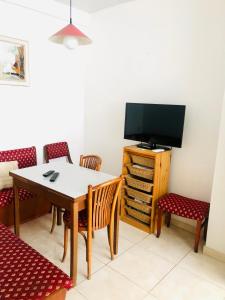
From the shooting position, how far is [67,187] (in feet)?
6.72

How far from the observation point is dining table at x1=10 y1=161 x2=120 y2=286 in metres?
1.89

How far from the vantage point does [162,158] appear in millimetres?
2725

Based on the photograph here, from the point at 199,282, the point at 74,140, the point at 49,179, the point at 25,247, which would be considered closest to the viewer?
the point at 25,247

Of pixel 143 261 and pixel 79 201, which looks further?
pixel 143 261

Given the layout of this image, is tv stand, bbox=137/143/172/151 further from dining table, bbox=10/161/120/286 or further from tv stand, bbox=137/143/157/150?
dining table, bbox=10/161/120/286

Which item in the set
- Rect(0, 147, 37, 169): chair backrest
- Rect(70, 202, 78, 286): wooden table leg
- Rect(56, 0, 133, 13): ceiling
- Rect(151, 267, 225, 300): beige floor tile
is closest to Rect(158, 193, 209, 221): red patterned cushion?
Rect(151, 267, 225, 300): beige floor tile

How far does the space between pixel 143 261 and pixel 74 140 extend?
2.20m

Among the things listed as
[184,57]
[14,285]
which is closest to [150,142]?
[184,57]

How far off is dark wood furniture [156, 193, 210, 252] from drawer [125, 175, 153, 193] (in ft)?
0.62

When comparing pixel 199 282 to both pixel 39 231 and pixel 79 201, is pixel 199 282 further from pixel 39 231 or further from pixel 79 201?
pixel 39 231

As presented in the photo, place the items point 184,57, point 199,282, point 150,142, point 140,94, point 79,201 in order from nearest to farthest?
point 79,201
point 199,282
point 184,57
point 150,142
point 140,94

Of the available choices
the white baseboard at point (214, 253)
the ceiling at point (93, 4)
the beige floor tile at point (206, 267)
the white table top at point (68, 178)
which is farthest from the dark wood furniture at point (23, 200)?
the ceiling at point (93, 4)

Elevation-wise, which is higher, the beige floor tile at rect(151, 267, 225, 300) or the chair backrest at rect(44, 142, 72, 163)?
the chair backrest at rect(44, 142, 72, 163)

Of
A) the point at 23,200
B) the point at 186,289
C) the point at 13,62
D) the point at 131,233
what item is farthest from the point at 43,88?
the point at 186,289
